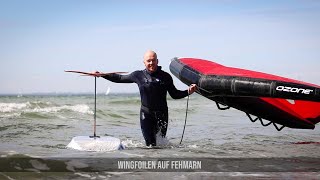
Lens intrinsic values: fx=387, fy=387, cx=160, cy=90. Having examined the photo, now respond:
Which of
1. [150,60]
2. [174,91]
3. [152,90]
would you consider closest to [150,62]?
[150,60]

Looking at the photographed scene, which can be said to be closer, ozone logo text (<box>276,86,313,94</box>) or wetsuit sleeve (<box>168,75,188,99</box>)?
ozone logo text (<box>276,86,313,94</box>)

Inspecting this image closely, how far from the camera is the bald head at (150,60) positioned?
6.00 metres

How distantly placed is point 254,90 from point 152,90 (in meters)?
1.67

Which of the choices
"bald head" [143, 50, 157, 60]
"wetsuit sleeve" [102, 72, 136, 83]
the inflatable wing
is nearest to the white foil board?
"wetsuit sleeve" [102, 72, 136, 83]

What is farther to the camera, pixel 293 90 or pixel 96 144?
pixel 96 144

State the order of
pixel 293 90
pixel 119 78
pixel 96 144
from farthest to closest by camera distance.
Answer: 1. pixel 119 78
2. pixel 96 144
3. pixel 293 90

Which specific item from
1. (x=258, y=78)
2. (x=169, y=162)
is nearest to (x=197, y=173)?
(x=169, y=162)

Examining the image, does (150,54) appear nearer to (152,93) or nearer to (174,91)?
(152,93)

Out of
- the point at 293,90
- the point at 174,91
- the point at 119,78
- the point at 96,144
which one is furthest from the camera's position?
the point at 119,78

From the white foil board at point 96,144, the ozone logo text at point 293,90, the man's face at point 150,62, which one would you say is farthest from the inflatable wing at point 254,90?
the white foil board at point 96,144

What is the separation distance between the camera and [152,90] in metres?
6.14

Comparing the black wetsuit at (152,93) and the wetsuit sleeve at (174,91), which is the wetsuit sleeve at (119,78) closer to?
the black wetsuit at (152,93)

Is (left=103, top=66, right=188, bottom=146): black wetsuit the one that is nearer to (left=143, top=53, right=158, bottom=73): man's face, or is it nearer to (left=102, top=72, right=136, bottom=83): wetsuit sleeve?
(left=102, top=72, right=136, bottom=83): wetsuit sleeve

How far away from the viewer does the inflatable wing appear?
19.7 ft
